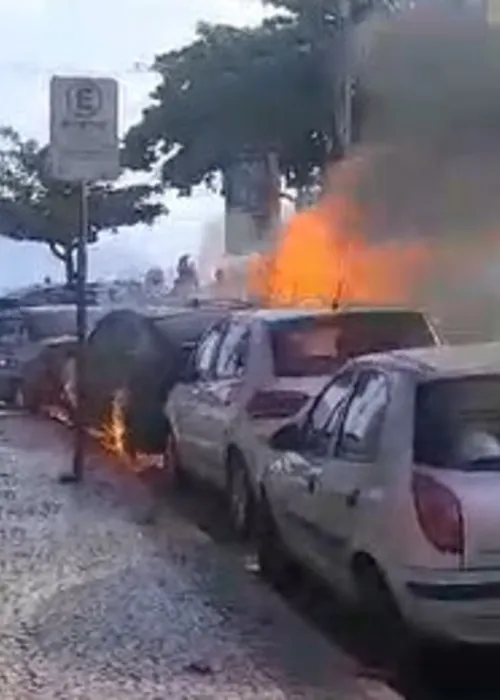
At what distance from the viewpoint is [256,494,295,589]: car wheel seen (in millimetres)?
10742

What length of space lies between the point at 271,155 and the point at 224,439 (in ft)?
95.5

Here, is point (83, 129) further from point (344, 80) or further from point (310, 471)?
point (344, 80)

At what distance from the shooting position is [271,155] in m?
41.7

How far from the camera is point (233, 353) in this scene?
13.5m

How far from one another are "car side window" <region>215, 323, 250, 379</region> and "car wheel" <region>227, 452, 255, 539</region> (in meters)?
0.70

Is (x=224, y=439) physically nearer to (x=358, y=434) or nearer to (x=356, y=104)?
(x=358, y=434)

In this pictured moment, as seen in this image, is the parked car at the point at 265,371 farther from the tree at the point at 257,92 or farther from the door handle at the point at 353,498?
the tree at the point at 257,92

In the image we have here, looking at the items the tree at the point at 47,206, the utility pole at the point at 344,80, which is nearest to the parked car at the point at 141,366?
the utility pole at the point at 344,80

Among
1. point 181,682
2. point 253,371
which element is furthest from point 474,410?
point 253,371

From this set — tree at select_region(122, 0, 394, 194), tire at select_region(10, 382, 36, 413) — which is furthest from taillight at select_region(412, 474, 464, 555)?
tree at select_region(122, 0, 394, 194)

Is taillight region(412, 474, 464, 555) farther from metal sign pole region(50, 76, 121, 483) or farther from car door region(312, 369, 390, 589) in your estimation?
metal sign pole region(50, 76, 121, 483)

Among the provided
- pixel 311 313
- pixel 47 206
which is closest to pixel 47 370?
pixel 311 313

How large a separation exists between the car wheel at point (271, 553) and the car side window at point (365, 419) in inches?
63.1

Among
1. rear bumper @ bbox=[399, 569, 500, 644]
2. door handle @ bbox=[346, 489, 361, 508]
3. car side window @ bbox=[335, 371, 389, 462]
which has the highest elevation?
car side window @ bbox=[335, 371, 389, 462]
